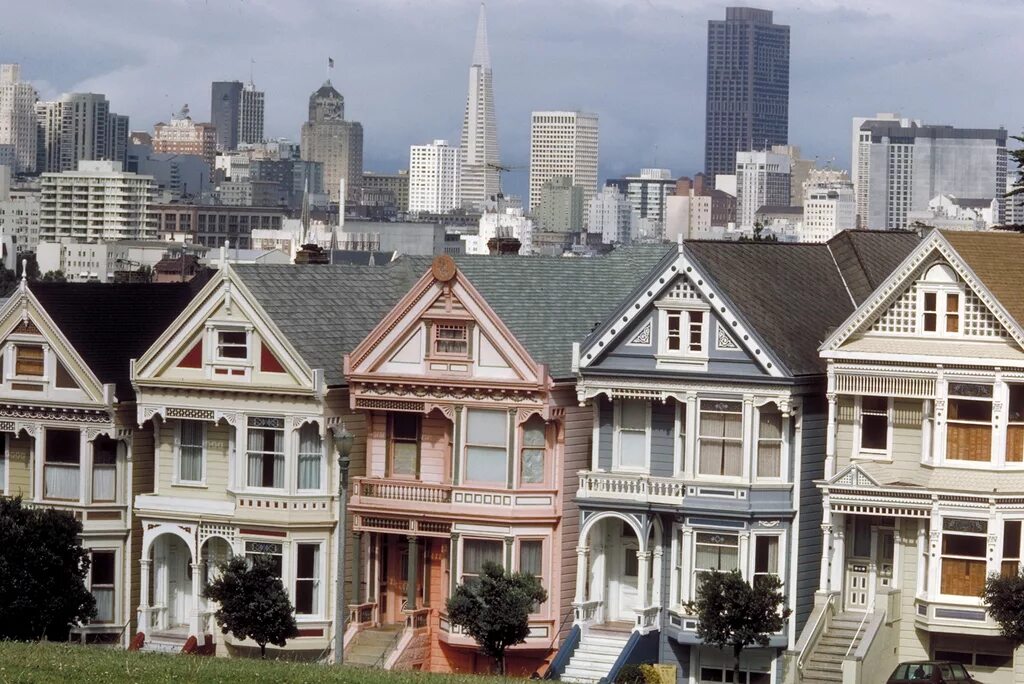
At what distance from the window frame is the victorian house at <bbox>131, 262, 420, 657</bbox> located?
15.7 feet

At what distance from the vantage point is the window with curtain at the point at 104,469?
164 feet

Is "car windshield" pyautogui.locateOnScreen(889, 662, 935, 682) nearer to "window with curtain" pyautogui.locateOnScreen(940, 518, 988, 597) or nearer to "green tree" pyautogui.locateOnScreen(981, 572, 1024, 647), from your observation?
"green tree" pyautogui.locateOnScreen(981, 572, 1024, 647)

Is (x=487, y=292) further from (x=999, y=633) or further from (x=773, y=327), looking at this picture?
(x=999, y=633)

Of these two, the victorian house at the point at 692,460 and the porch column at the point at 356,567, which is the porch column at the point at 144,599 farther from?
the victorian house at the point at 692,460

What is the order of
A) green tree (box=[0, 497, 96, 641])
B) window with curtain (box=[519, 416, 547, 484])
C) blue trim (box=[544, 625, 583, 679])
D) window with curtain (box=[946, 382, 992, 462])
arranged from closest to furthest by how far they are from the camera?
1. window with curtain (box=[946, 382, 992, 462])
2. blue trim (box=[544, 625, 583, 679])
3. window with curtain (box=[519, 416, 547, 484])
4. green tree (box=[0, 497, 96, 641])

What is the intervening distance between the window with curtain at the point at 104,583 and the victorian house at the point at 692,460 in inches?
366

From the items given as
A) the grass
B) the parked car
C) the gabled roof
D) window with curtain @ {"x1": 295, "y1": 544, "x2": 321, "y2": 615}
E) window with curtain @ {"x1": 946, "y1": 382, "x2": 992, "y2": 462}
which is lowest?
the parked car

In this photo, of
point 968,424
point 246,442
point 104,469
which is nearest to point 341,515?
point 246,442

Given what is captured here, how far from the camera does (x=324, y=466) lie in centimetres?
4794

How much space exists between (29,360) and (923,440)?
1696cm

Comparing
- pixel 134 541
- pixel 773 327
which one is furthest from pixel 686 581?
pixel 134 541

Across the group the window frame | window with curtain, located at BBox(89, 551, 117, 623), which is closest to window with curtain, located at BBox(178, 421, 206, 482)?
window with curtain, located at BBox(89, 551, 117, 623)

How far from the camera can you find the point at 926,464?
43.7 metres

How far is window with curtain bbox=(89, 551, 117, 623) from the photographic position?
5012cm
